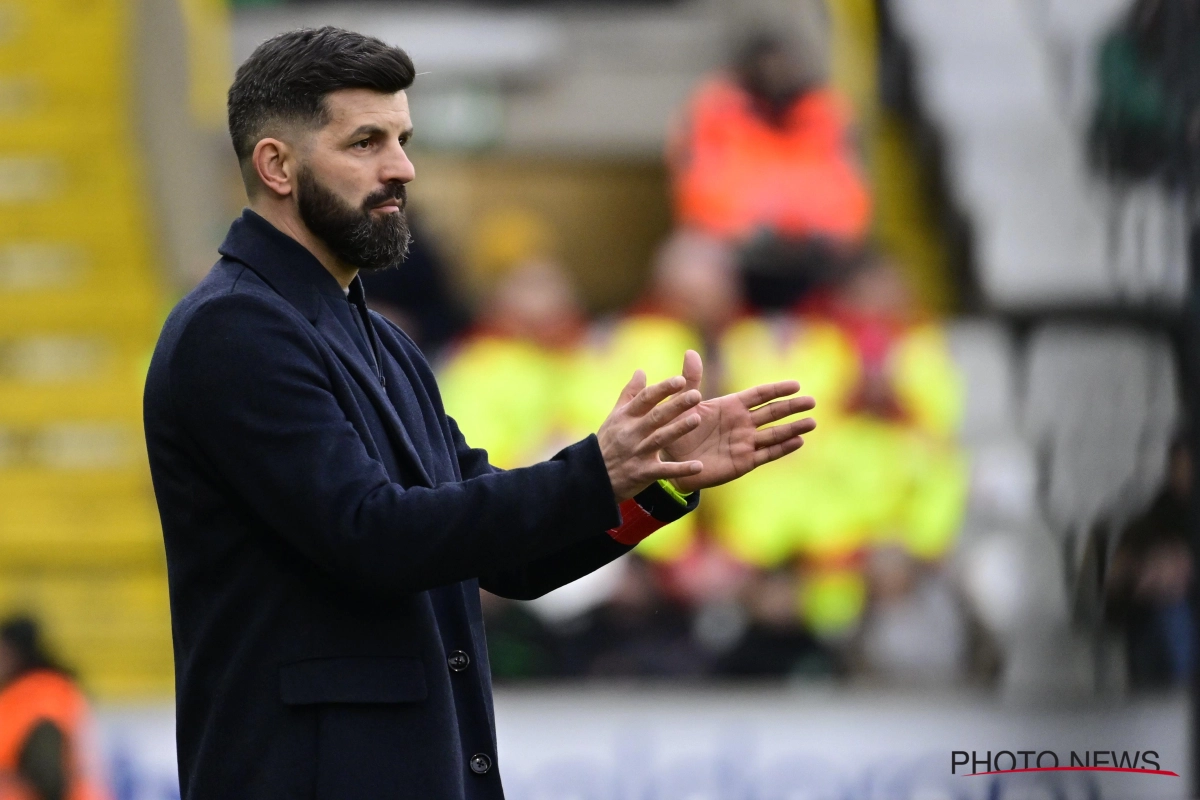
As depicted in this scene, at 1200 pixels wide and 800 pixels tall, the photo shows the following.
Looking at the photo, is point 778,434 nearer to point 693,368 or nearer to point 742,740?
point 693,368

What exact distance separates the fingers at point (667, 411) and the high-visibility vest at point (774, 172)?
19.2 ft

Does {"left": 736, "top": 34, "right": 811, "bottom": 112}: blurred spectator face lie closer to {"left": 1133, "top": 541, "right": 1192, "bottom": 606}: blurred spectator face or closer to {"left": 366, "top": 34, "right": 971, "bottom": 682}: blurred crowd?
{"left": 366, "top": 34, "right": 971, "bottom": 682}: blurred crowd

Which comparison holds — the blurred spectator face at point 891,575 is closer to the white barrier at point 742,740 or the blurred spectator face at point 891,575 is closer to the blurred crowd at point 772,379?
the blurred crowd at point 772,379

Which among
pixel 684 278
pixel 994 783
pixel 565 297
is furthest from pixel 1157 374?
pixel 565 297

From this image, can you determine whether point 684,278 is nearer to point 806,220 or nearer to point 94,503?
point 806,220

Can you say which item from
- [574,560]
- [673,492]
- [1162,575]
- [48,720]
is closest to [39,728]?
[48,720]

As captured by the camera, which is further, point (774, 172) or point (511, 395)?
point (774, 172)

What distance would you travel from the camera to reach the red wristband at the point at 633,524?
7.84 feet

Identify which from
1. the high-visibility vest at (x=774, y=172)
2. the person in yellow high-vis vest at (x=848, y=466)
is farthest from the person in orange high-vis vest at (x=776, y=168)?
the person in yellow high-vis vest at (x=848, y=466)

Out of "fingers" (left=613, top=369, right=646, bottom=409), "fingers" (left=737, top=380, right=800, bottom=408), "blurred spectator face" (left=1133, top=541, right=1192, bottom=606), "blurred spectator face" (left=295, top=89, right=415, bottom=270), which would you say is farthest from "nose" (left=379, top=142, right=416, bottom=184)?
"blurred spectator face" (left=1133, top=541, right=1192, bottom=606)

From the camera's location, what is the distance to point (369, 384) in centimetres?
220

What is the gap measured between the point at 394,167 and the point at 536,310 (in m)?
5.42

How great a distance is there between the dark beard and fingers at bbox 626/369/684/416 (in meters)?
0.36

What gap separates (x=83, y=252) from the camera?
892cm
